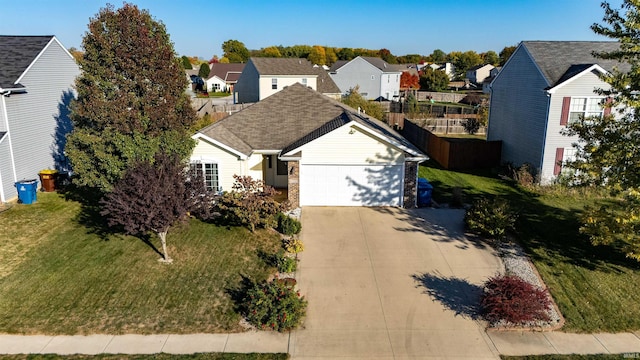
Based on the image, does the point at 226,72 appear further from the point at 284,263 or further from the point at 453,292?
the point at 453,292

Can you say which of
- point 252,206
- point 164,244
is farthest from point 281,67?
point 164,244

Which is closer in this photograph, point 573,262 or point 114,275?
point 114,275

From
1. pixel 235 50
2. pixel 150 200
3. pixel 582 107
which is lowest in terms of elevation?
pixel 150 200

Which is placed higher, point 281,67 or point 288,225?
point 281,67

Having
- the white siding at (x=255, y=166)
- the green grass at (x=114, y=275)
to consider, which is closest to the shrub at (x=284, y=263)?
the green grass at (x=114, y=275)

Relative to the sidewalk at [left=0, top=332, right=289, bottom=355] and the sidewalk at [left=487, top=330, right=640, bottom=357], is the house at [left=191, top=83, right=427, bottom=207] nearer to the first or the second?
the sidewalk at [left=487, top=330, right=640, bottom=357]

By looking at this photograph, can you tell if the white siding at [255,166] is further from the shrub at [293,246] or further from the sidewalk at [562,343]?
the sidewalk at [562,343]

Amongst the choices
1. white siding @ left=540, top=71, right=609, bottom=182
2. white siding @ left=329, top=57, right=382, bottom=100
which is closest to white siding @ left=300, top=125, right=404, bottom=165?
white siding @ left=540, top=71, right=609, bottom=182
